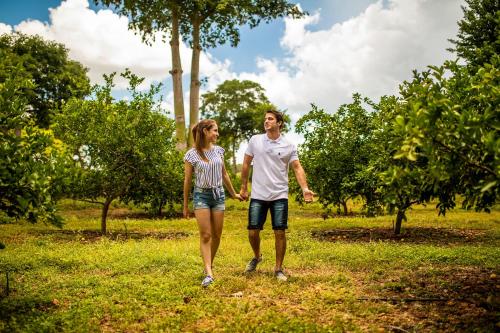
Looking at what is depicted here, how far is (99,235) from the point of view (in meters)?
15.4

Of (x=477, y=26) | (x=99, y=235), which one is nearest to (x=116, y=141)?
(x=99, y=235)

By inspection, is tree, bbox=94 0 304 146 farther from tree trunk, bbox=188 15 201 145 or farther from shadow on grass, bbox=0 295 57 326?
shadow on grass, bbox=0 295 57 326

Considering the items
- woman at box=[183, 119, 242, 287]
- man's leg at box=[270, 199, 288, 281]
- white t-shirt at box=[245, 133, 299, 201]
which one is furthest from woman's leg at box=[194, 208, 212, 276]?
man's leg at box=[270, 199, 288, 281]

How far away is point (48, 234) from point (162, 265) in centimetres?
786

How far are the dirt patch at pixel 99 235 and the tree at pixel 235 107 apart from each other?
49269mm

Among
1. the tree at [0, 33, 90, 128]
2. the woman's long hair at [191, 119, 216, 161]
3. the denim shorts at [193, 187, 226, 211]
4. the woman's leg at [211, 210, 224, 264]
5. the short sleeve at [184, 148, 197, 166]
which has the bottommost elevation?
the woman's leg at [211, 210, 224, 264]

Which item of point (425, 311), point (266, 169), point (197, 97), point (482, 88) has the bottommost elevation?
point (425, 311)

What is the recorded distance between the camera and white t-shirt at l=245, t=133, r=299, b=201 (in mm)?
7734

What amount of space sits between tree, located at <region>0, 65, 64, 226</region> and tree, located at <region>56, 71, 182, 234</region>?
7.57 metres

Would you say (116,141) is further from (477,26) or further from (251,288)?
(477,26)

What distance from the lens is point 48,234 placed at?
1556 cm

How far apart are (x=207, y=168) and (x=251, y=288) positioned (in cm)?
200

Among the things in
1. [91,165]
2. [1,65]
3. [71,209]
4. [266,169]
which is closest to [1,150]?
[1,65]

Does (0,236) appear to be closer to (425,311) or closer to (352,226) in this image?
(352,226)
